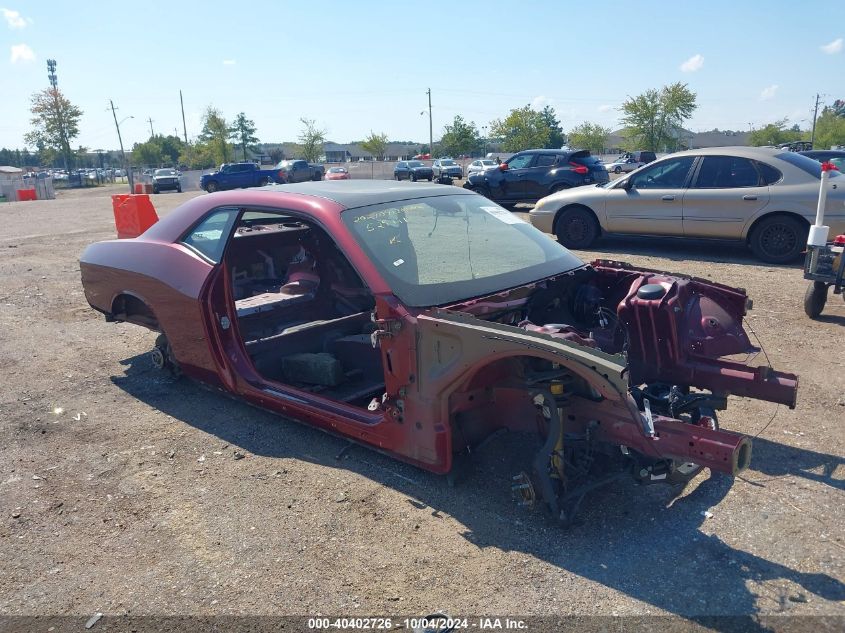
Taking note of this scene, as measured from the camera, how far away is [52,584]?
112 inches

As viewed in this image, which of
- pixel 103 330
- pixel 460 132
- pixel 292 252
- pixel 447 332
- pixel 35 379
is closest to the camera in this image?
pixel 447 332

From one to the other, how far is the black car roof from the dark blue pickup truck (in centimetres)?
3020

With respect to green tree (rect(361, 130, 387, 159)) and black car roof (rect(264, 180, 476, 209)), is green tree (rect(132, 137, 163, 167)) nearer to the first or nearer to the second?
green tree (rect(361, 130, 387, 159))

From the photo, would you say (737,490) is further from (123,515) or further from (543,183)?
(543,183)

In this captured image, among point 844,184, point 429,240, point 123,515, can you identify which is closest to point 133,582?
point 123,515

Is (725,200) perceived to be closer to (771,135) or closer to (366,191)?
(366,191)

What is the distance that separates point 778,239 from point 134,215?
10.5 meters

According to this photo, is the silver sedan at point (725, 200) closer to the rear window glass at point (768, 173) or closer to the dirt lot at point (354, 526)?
the rear window glass at point (768, 173)

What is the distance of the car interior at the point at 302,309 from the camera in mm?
4469

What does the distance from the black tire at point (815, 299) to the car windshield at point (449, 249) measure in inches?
135

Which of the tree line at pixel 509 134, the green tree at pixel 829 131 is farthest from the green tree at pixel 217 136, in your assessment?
the green tree at pixel 829 131

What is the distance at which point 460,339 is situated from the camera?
3096 mm

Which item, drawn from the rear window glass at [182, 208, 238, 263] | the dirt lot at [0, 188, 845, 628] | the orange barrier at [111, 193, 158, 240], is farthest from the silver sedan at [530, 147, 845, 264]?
the orange barrier at [111, 193, 158, 240]

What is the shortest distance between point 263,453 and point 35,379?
2668mm
